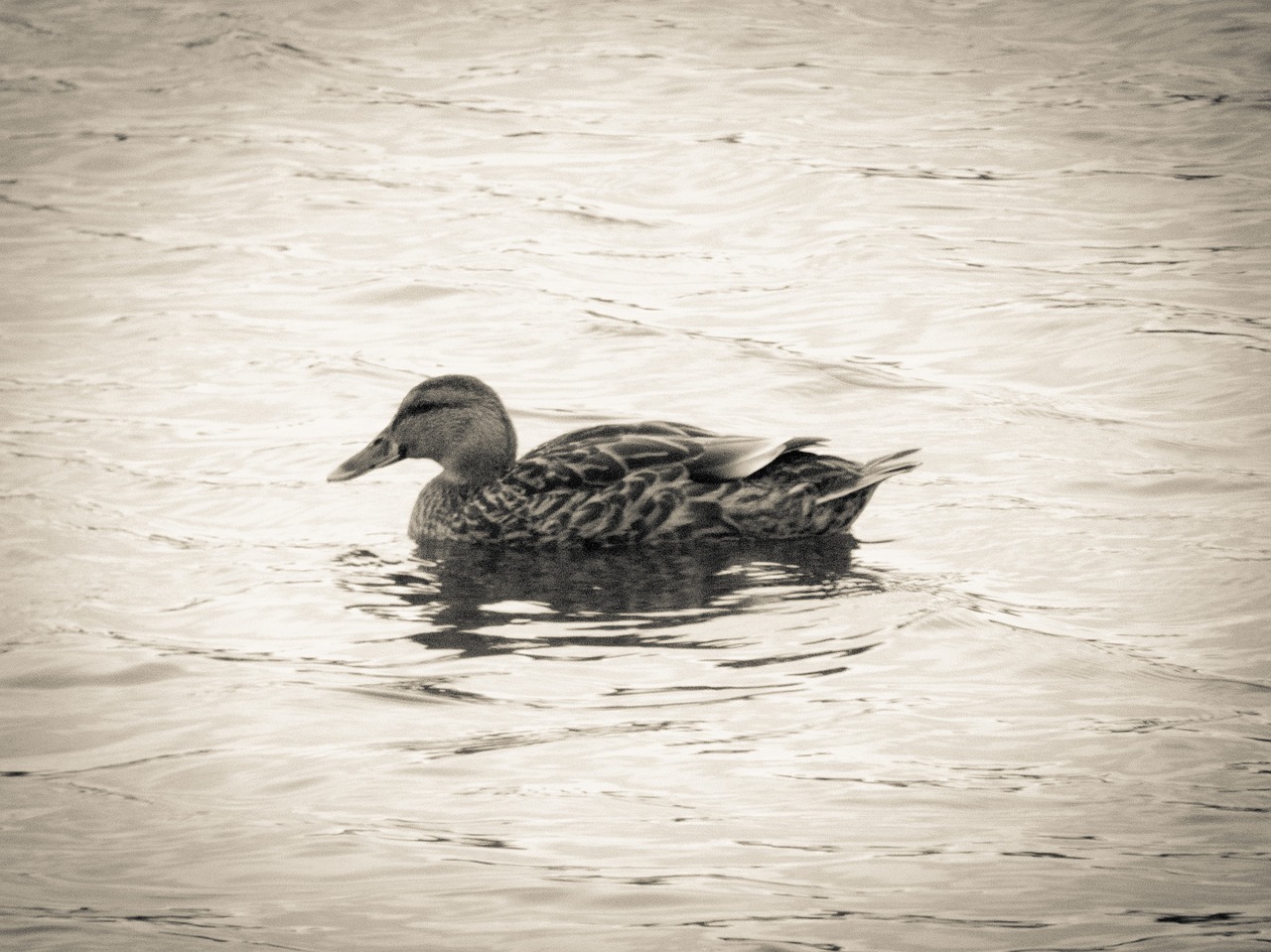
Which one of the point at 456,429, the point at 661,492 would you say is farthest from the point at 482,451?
the point at 661,492

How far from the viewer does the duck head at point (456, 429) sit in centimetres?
859

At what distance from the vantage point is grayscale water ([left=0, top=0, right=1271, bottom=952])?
4785 millimetres

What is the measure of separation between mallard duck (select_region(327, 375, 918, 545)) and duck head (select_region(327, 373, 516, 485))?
30cm

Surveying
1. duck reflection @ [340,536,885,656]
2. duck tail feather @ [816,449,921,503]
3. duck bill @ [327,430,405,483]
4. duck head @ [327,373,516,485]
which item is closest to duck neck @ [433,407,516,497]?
duck head @ [327,373,516,485]

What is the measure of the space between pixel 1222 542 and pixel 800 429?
252 cm

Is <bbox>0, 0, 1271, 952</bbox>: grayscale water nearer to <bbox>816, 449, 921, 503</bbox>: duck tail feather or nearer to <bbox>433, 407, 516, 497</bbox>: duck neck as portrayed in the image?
<bbox>816, 449, 921, 503</bbox>: duck tail feather

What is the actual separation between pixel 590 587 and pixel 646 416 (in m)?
2.28

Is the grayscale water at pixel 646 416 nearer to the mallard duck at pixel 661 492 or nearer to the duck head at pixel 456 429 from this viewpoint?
the mallard duck at pixel 661 492

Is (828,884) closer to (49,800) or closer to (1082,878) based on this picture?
(1082,878)

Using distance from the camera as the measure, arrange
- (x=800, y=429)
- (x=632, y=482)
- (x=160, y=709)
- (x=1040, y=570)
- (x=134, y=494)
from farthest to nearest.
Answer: (x=800, y=429) → (x=134, y=494) → (x=632, y=482) → (x=1040, y=570) → (x=160, y=709)

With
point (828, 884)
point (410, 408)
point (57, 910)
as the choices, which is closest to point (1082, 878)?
point (828, 884)

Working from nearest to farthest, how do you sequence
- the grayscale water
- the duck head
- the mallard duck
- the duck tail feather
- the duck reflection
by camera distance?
the grayscale water → the duck reflection → the duck tail feather → the mallard duck → the duck head

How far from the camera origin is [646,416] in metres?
9.66

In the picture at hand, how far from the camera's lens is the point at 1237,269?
1151 cm
